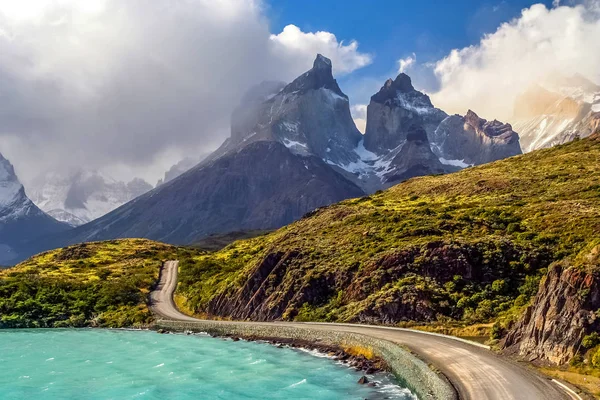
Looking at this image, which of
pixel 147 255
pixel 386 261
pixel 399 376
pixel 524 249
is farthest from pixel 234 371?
pixel 147 255

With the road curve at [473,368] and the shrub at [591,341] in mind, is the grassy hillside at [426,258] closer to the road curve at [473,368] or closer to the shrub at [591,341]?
the road curve at [473,368]

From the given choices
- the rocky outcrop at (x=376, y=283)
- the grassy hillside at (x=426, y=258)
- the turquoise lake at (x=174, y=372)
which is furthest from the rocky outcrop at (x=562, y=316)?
the rocky outcrop at (x=376, y=283)

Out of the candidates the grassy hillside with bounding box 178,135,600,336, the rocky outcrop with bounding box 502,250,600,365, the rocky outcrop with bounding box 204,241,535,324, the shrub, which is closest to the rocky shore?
the rocky outcrop with bounding box 204,241,535,324

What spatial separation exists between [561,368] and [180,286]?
9321 cm

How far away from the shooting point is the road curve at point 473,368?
33188 mm

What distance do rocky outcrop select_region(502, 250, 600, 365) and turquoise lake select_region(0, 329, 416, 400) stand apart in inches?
440

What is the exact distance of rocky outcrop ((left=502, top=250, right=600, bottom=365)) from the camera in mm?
38312

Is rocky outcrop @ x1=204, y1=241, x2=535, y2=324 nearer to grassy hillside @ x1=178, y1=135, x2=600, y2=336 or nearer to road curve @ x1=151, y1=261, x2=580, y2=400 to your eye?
grassy hillside @ x1=178, y1=135, x2=600, y2=336

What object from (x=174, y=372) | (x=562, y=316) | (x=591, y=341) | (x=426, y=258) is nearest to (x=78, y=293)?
(x=174, y=372)

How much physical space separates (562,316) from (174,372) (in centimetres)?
3838

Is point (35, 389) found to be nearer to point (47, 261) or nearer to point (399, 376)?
point (399, 376)

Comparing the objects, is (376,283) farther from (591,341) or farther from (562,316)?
(591,341)

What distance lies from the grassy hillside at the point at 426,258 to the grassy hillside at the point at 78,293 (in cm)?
1301

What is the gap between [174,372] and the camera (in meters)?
53.7
